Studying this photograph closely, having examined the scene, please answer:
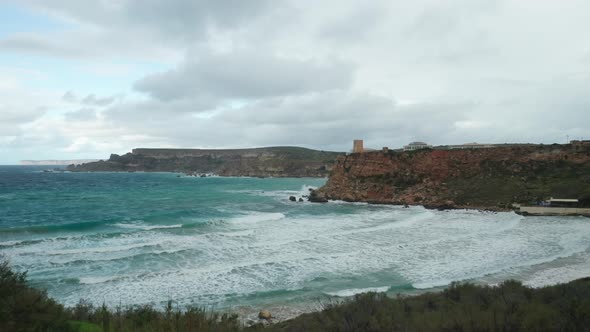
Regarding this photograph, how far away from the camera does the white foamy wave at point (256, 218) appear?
33316 millimetres

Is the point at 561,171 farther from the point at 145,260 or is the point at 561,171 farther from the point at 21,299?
the point at 21,299

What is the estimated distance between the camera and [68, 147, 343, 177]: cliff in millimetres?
144125

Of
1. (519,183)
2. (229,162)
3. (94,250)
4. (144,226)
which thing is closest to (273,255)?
(94,250)

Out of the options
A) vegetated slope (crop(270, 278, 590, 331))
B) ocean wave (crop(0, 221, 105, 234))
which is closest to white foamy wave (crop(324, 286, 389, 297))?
vegetated slope (crop(270, 278, 590, 331))

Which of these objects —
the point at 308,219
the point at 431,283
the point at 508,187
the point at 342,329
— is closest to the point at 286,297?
the point at 431,283

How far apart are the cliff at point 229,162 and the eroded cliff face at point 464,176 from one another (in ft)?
254

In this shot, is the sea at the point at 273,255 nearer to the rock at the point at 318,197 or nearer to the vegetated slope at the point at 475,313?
the vegetated slope at the point at 475,313

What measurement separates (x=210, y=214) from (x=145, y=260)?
17822 millimetres

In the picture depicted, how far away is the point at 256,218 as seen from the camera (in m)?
35.5

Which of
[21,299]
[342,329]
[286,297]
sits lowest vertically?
[286,297]

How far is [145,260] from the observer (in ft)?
64.6

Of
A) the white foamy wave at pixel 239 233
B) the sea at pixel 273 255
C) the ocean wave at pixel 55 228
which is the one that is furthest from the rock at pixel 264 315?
the ocean wave at pixel 55 228

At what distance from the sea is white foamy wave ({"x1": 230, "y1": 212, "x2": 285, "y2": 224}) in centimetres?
9

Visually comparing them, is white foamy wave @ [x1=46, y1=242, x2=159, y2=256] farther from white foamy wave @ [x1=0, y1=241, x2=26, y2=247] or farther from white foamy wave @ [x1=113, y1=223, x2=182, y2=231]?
white foamy wave @ [x1=113, y1=223, x2=182, y2=231]
